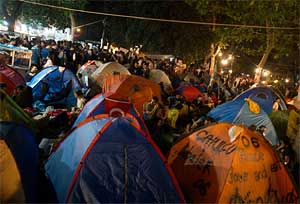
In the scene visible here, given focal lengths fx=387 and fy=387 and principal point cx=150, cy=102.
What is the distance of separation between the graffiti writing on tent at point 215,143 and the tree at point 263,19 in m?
12.8

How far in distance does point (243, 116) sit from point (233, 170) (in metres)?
4.01

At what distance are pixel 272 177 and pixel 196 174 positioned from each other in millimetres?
1191

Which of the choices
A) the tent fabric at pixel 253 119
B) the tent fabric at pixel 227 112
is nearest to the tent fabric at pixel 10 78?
the tent fabric at pixel 227 112

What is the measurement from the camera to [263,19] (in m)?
20.1

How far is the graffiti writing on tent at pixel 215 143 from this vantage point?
6.09 m

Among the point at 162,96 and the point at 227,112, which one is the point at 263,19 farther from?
the point at 227,112

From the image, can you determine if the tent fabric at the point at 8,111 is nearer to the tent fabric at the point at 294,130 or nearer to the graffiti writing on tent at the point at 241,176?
Result: the graffiti writing on tent at the point at 241,176

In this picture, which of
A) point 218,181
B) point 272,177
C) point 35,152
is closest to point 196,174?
point 218,181

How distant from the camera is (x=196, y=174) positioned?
629cm

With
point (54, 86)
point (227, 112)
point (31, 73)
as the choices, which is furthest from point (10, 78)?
point (227, 112)

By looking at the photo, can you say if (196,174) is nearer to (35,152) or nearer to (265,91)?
(35,152)

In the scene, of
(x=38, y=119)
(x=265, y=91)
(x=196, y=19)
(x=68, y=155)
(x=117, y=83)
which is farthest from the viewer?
(x=196, y=19)

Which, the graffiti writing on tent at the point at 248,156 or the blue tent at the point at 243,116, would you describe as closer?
the graffiti writing on tent at the point at 248,156

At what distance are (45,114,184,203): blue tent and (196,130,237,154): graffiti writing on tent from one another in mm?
1056
